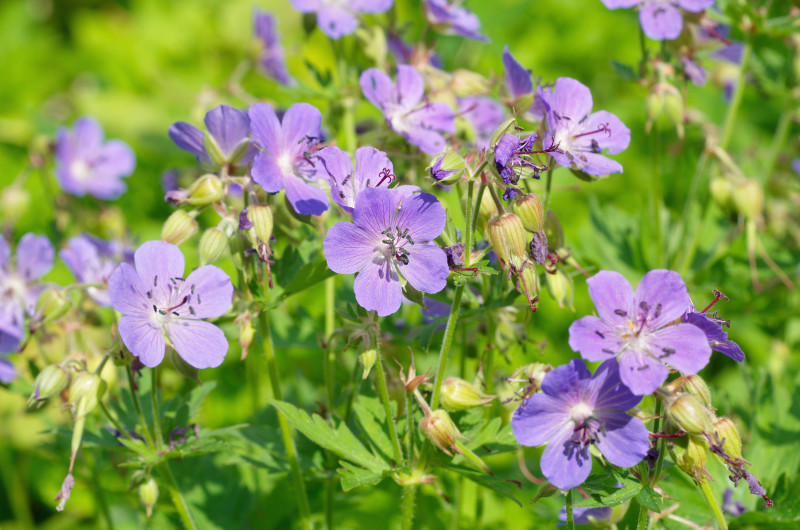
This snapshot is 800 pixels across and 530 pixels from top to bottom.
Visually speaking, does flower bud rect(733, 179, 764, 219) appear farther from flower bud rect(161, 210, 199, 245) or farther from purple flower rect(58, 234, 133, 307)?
purple flower rect(58, 234, 133, 307)

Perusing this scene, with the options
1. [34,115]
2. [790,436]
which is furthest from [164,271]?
[34,115]

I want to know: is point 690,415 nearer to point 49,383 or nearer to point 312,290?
point 49,383

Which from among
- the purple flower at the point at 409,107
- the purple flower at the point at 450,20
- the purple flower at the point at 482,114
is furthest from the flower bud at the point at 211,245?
the purple flower at the point at 450,20

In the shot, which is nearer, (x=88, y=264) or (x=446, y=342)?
(x=446, y=342)

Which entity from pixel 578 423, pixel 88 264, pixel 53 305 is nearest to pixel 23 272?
pixel 88 264

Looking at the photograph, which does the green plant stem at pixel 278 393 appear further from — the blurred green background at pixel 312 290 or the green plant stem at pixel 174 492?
the green plant stem at pixel 174 492
